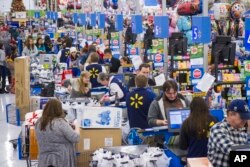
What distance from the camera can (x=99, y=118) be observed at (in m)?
7.62

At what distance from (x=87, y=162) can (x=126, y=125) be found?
1.47m

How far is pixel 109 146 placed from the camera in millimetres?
7594

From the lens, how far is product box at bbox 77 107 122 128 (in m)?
7.61

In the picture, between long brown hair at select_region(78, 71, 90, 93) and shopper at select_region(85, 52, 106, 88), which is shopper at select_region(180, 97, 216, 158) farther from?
shopper at select_region(85, 52, 106, 88)

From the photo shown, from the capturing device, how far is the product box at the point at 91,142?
7547 mm

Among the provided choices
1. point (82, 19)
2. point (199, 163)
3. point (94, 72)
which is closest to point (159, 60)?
point (94, 72)

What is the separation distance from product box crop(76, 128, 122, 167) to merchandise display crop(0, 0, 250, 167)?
1 centimetres

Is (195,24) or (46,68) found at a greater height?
(195,24)

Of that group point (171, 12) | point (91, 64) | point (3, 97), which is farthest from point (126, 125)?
point (171, 12)

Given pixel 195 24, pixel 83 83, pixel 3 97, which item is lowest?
pixel 3 97

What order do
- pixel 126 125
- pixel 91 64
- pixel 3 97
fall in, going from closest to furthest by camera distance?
pixel 126 125 < pixel 91 64 < pixel 3 97

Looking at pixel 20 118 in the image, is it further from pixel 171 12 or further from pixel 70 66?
pixel 171 12

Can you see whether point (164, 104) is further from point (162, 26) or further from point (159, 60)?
point (159, 60)

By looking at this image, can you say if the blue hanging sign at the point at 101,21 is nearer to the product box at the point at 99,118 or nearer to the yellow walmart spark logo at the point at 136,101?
the yellow walmart spark logo at the point at 136,101
